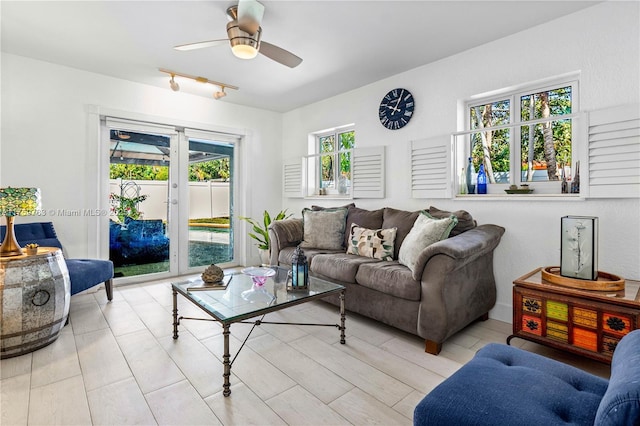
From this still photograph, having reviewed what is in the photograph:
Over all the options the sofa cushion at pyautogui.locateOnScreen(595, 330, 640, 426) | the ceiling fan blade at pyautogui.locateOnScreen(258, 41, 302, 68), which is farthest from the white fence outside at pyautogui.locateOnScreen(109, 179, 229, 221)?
the sofa cushion at pyautogui.locateOnScreen(595, 330, 640, 426)

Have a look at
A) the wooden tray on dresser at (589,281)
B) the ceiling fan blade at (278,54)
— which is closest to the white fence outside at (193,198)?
the ceiling fan blade at (278,54)

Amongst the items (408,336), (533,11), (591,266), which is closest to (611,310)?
(591,266)

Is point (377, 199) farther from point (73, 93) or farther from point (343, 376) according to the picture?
point (73, 93)

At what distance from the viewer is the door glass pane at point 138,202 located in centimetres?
372

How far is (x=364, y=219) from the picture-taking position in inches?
131

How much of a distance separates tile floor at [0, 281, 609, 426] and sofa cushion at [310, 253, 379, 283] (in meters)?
0.38

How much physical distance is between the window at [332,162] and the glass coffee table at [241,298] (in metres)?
2.04

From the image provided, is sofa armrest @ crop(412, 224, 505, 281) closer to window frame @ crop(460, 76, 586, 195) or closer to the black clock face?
window frame @ crop(460, 76, 586, 195)

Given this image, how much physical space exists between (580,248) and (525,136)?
116 cm

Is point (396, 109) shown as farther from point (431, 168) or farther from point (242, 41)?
point (242, 41)

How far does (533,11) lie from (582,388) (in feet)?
8.03

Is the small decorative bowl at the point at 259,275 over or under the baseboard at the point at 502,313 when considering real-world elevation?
over

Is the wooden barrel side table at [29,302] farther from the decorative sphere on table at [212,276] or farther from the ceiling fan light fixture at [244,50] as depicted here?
the ceiling fan light fixture at [244,50]

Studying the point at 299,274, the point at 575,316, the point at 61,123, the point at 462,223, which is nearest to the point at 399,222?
the point at 462,223
